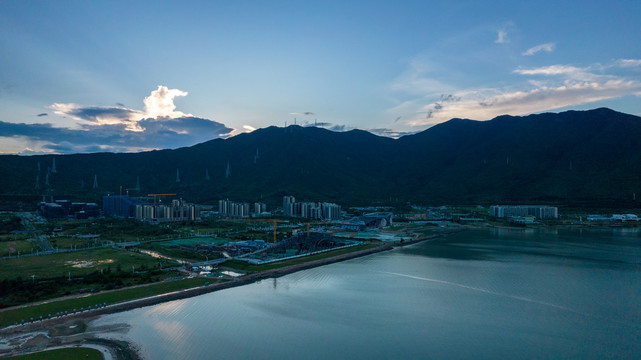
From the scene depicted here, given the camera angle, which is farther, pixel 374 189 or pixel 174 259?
pixel 374 189

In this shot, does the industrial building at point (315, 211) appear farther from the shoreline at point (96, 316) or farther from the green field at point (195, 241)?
the shoreline at point (96, 316)

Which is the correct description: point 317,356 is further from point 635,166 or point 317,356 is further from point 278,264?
point 635,166

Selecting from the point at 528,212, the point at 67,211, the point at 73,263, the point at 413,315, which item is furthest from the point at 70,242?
the point at 528,212

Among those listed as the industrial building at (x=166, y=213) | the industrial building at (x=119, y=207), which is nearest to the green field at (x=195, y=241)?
the industrial building at (x=166, y=213)

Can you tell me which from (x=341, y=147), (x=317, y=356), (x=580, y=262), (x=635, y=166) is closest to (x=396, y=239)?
(x=580, y=262)

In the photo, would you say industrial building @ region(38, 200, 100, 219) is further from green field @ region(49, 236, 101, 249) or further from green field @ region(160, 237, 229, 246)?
green field @ region(160, 237, 229, 246)

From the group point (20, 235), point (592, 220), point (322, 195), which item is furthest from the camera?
point (322, 195)

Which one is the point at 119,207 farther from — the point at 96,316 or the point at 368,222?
the point at 96,316
